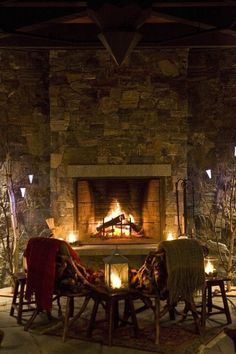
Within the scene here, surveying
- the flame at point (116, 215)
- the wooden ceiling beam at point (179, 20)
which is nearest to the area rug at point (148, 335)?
the flame at point (116, 215)

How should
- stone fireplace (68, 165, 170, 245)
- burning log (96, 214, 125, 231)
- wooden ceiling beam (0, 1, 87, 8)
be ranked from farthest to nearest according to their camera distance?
1. burning log (96, 214, 125, 231)
2. stone fireplace (68, 165, 170, 245)
3. wooden ceiling beam (0, 1, 87, 8)

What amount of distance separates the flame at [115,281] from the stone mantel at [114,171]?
240 centimetres

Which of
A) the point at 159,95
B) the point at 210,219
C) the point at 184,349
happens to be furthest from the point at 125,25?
the point at 210,219

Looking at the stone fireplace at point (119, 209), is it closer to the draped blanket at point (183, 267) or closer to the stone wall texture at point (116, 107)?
the stone wall texture at point (116, 107)

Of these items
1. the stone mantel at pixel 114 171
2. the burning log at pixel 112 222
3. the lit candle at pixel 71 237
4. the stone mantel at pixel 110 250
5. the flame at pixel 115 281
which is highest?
the stone mantel at pixel 114 171

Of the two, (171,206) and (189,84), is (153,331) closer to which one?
(171,206)

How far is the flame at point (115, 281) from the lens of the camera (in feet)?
14.8

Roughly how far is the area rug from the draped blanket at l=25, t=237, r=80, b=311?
14.6 inches

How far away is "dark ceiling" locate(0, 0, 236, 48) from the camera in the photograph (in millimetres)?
3625

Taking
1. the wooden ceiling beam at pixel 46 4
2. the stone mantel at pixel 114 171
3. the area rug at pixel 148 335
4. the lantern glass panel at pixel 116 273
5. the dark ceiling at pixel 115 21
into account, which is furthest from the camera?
the stone mantel at pixel 114 171

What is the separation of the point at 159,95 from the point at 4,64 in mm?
2221

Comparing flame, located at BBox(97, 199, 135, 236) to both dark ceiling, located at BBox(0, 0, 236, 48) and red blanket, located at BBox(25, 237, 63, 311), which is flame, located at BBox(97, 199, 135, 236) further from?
dark ceiling, located at BBox(0, 0, 236, 48)

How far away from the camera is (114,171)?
673 cm

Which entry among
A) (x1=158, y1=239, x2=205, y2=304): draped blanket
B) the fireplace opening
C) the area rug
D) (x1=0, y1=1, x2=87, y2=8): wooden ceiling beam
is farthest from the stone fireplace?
(x1=0, y1=1, x2=87, y2=8): wooden ceiling beam
